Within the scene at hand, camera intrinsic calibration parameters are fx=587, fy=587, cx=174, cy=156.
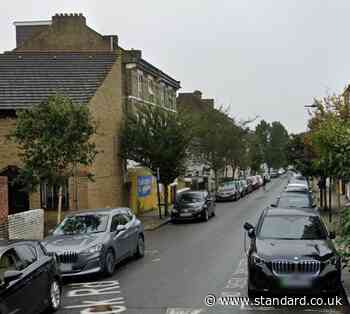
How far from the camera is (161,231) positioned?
25.3 m

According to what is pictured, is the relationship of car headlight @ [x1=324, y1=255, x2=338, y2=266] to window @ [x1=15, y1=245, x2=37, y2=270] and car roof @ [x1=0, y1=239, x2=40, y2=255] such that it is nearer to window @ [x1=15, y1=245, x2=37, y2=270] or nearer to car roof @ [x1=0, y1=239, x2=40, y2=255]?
window @ [x1=15, y1=245, x2=37, y2=270]

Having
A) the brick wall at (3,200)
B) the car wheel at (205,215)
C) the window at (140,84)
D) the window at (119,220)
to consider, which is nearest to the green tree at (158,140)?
the car wheel at (205,215)

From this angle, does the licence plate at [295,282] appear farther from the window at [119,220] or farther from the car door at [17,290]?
the window at [119,220]

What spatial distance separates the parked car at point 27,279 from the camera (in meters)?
8.59

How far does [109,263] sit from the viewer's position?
1394 cm

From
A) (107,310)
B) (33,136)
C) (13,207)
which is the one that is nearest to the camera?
(107,310)

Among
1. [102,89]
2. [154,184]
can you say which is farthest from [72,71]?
[154,184]

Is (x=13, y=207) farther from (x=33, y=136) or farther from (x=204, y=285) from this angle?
(x=204, y=285)

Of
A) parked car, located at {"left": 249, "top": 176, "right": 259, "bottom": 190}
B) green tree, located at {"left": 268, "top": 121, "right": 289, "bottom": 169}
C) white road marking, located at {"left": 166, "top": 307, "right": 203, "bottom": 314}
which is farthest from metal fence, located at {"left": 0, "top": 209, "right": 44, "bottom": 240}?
green tree, located at {"left": 268, "top": 121, "right": 289, "bottom": 169}

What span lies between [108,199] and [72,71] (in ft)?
21.0

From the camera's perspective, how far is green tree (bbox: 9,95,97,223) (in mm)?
18438

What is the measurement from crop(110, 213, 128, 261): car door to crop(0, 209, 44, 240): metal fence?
15.4 feet

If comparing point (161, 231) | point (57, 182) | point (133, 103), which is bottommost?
point (161, 231)

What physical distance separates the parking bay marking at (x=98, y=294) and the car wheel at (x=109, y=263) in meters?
0.56
